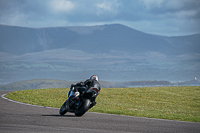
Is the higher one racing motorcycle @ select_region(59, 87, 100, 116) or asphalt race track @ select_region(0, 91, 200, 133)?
racing motorcycle @ select_region(59, 87, 100, 116)

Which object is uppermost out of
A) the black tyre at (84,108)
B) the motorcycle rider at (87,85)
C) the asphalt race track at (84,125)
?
the motorcycle rider at (87,85)

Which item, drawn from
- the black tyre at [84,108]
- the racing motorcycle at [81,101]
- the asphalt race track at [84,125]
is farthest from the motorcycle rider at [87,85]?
the asphalt race track at [84,125]

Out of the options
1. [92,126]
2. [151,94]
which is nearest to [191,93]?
[151,94]

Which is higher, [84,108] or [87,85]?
[87,85]

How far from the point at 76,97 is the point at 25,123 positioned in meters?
2.81

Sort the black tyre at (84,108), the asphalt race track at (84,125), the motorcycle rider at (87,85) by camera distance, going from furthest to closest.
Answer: the motorcycle rider at (87,85), the black tyre at (84,108), the asphalt race track at (84,125)

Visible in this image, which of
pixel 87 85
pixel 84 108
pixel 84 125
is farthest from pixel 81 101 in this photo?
pixel 84 125

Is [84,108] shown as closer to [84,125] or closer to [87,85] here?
[87,85]

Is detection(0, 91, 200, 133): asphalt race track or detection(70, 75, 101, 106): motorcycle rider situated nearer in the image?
detection(0, 91, 200, 133): asphalt race track

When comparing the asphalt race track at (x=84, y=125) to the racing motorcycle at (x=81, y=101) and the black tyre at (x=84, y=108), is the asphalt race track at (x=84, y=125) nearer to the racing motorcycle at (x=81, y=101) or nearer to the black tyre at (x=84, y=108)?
the black tyre at (x=84, y=108)

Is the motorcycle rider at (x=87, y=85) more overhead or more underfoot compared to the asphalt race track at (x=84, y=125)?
more overhead

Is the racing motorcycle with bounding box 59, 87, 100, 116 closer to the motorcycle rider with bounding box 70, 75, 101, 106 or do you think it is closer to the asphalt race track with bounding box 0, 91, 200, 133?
the motorcycle rider with bounding box 70, 75, 101, 106

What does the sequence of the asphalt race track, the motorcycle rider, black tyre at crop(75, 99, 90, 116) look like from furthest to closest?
the motorcycle rider, black tyre at crop(75, 99, 90, 116), the asphalt race track

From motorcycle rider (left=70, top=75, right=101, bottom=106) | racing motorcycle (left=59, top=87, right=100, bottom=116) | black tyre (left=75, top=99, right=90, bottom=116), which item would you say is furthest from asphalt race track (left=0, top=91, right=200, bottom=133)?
motorcycle rider (left=70, top=75, right=101, bottom=106)
